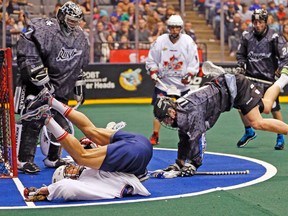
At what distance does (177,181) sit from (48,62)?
2095 mm

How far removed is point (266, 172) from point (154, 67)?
3531mm

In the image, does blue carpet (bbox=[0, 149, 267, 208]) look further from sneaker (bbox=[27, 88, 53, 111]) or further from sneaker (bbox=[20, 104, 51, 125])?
sneaker (bbox=[27, 88, 53, 111])

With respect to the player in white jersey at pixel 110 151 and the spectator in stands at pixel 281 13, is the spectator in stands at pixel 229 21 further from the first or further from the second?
the player in white jersey at pixel 110 151

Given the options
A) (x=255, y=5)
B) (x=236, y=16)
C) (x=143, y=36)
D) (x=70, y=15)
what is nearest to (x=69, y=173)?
(x=70, y=15)

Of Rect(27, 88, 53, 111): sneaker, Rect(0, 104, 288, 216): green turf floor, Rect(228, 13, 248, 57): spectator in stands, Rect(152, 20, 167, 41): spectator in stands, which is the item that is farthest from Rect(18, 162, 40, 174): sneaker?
Rect(228, 13, 248, 57): spectator in stands

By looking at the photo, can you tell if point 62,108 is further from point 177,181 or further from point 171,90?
point 171,90

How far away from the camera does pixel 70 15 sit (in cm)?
960

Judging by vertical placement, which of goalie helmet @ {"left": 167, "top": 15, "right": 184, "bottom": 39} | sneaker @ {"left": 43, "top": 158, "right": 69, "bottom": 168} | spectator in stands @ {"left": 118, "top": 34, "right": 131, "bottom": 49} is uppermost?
goalie helmet @ {"left": 167, "top": 15, "right": 184, "bottom": 39}

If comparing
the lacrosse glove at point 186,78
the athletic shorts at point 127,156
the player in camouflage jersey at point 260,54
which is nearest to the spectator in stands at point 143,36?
Answer: the lacrosse glove at point 186,78

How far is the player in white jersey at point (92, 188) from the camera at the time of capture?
7.77 m

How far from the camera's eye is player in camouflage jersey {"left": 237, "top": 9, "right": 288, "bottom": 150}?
11555 mm

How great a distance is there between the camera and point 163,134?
1334 centimetres

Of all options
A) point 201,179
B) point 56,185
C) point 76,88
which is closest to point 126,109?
point 76,88

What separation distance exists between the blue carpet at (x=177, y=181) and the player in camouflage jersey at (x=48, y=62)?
1.39 ft
